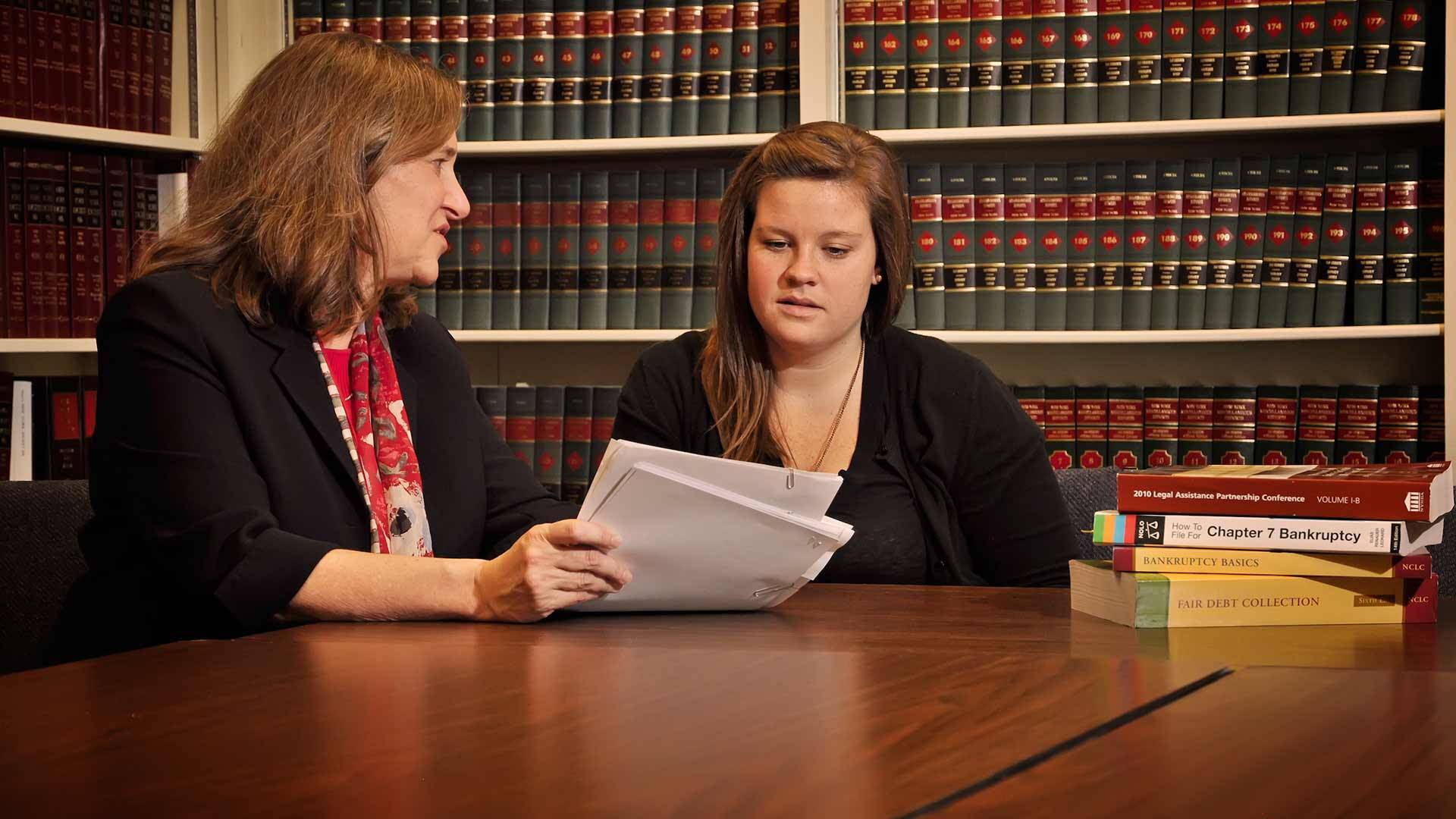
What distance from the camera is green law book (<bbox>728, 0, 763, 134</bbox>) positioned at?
2875 mm

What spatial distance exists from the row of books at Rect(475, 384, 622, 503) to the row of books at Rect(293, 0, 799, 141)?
53 centimetres

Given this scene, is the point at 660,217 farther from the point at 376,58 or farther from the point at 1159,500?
the point at 1159,500

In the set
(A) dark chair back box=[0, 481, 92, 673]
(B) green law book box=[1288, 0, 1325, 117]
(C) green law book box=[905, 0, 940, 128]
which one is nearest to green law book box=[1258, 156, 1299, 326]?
(B) green law book box=[1288, 0, 1325, 117]

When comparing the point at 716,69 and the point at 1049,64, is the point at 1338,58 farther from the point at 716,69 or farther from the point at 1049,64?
the point at 716,69

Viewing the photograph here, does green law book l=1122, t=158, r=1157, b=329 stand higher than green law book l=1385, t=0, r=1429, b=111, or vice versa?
green law book l=1385, t=0, r=1429, b=111

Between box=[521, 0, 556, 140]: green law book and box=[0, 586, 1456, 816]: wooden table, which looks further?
box=[521, 0, 556, 140]: green law book

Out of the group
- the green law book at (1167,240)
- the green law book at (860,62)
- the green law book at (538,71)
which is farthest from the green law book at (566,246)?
the green law book at (1167,240)

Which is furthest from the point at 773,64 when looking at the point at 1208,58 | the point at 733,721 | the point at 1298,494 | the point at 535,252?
the point at 733,721

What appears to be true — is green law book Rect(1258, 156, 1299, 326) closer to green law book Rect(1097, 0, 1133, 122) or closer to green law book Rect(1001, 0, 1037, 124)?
green law book Rect(1097, 0, 1133, 122)

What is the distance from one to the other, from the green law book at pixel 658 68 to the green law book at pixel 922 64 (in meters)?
0.48

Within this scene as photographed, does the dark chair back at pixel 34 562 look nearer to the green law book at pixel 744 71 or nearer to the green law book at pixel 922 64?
the green law book at pixel 744 71

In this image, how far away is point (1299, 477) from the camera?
126cm

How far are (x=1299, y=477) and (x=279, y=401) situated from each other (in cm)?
104

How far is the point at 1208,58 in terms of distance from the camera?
8.91 feet
